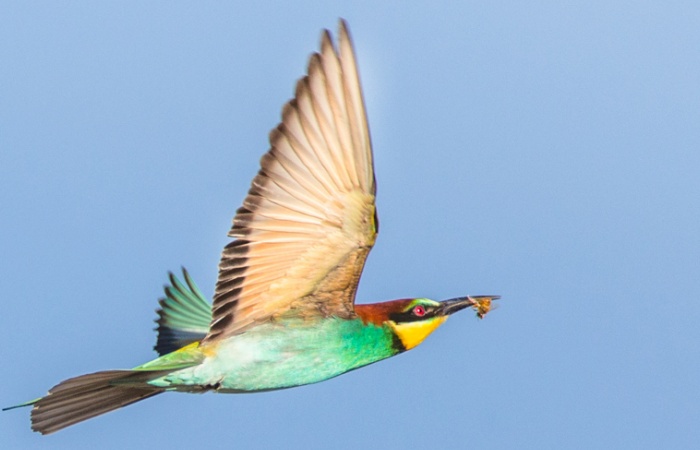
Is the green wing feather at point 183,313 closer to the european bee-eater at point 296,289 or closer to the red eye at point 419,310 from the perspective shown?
the european bee-eater at point 296,289

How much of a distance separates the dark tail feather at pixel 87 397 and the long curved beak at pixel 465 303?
113 centimetres

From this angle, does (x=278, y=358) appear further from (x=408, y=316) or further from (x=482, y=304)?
(x=482, y=304)

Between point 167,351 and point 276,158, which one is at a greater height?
point 276,158

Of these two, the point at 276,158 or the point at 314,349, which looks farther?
the point at 314,349

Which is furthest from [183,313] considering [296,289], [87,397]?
[296,289]

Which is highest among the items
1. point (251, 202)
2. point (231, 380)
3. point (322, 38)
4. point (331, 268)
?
point (322, 38)

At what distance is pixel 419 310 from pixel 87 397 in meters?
1.24

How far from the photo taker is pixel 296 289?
3881mm

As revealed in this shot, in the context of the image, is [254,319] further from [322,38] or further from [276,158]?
[322,38]

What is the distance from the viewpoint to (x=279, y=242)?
12.3ft

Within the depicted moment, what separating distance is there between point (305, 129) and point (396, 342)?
0.98m

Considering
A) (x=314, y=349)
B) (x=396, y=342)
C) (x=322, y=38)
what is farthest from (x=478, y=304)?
(x=322, y=38)

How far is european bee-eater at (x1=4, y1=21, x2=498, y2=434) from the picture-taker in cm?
355

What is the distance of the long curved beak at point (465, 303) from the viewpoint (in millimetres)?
4297
